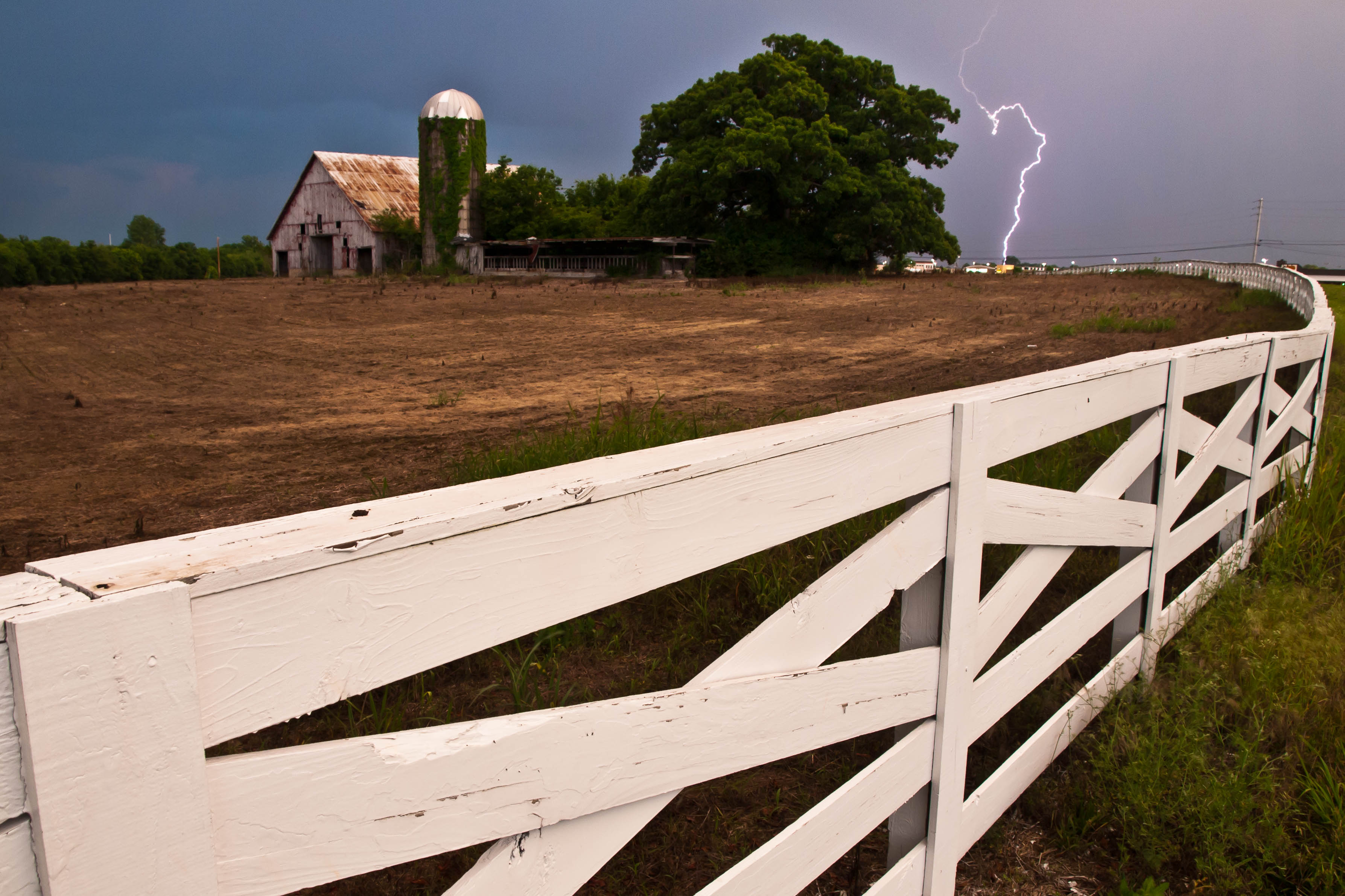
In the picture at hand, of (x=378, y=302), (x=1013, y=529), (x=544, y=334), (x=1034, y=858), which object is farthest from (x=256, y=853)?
(x=378, y=302)

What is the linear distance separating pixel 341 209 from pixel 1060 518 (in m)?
43.4

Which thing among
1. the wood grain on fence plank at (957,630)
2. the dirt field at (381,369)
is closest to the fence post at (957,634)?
the wood grain on fence plank at (957,630)

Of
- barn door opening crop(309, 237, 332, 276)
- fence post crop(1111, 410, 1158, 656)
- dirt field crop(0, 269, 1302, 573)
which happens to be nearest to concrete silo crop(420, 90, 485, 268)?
barn door opening crop(309, 237, 332, 276)

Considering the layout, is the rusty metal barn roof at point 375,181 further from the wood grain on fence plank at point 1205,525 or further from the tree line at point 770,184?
the wood grain on fence plank at point 1205,525

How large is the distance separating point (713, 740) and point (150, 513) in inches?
197

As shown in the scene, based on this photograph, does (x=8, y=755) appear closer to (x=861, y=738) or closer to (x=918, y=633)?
(x=918, y=633)

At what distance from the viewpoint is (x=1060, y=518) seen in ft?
8.90

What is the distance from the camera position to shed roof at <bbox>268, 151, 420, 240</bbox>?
1622 inches

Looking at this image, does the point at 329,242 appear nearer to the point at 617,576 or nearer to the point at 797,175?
the point at 797,175

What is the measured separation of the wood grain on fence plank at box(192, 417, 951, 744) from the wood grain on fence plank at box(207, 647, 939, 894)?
0.26 feet

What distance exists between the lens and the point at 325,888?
2564mm

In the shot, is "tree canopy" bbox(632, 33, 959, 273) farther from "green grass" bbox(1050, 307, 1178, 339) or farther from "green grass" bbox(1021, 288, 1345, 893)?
"green grass" bbox(1021, 288, 1345, 893)

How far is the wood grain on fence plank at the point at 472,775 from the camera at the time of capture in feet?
3.30

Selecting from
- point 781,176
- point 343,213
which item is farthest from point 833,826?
point 343,213
